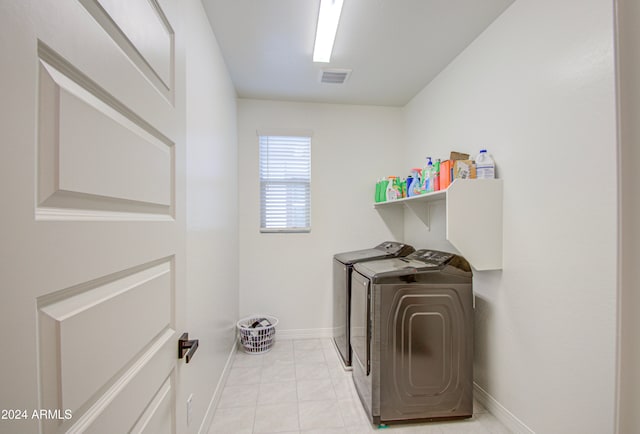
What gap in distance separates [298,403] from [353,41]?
105 inches

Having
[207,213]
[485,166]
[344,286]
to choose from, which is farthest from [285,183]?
[485,166]

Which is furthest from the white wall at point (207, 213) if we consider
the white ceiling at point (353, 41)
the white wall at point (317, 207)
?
the white wall at point (317, 207)

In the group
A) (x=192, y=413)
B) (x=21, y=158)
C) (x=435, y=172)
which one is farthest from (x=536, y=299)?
(x=21, y=158)

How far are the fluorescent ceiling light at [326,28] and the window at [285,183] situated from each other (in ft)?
3.54

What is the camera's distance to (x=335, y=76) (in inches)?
101

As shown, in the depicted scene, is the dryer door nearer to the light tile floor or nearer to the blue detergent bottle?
the light tile floor

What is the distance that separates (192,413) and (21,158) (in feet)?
5.22

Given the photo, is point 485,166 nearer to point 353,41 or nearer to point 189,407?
point 353,41

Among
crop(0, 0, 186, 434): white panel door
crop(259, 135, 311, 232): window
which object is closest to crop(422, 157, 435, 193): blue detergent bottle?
crop(259, 135, 311, 232): window

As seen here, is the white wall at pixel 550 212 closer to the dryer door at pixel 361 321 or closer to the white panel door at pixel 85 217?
the dryer door at pixel 361 321

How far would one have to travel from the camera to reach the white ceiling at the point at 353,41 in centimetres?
175

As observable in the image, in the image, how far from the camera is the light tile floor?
1.78 m

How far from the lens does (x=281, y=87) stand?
9.17 feet

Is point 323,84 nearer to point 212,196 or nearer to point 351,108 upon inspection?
point 351,108
